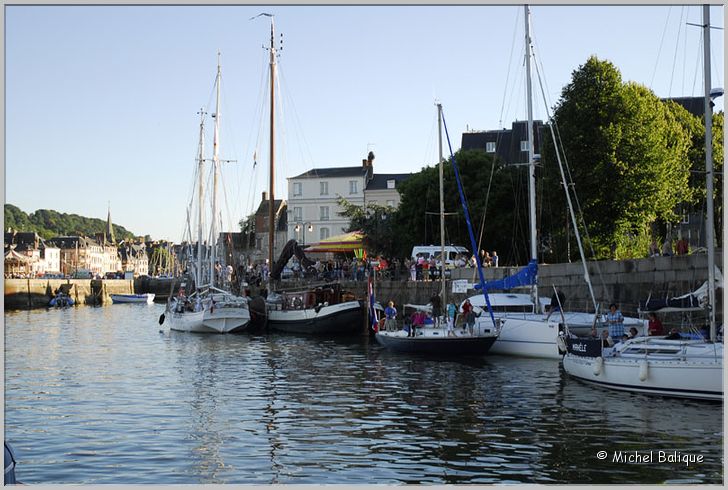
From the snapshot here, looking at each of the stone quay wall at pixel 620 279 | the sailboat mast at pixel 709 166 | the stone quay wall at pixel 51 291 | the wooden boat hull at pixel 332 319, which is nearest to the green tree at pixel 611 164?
the stone quay wall at pixel 620 279

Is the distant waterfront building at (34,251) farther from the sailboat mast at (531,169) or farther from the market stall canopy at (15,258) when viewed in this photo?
the sailboat mast at (531,169)

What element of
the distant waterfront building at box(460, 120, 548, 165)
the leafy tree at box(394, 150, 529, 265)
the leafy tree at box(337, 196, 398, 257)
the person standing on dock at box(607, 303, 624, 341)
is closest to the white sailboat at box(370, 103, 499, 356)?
the person standing on dock at box(607, 303, 624, 341)

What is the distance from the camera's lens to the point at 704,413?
1897 centimetres

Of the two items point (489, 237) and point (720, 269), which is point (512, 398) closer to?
point (720, 269)

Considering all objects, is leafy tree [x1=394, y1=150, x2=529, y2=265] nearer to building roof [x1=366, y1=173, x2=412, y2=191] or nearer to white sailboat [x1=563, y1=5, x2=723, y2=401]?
building roof [x1=366, y1=173, x2=412, y2=191]

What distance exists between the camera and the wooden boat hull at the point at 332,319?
44094mm

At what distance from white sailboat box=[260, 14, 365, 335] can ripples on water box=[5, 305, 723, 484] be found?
12204mm

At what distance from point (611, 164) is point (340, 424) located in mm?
30313

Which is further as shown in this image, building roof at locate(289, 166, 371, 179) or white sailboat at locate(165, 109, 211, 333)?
building roof at locate(289, 166, 371, 179)

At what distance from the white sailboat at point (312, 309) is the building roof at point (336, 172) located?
43.7m

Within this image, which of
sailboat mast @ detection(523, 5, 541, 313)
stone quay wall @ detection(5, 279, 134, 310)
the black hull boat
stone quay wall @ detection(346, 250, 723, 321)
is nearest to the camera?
stone quay wall @ detection(346, 250, 723, 321)

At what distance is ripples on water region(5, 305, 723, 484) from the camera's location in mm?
14195

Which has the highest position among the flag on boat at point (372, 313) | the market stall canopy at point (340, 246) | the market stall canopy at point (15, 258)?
the market stall canopy at point (15, 258)

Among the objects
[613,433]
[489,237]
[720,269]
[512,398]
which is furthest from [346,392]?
[489,237]
